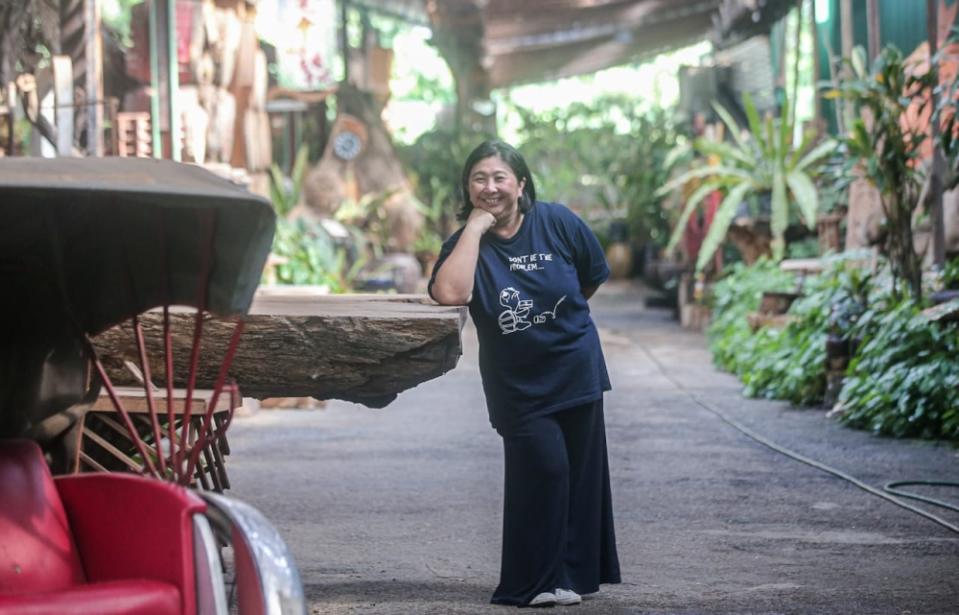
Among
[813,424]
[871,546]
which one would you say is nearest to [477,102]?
[813,424]

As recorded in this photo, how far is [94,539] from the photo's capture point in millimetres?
3475

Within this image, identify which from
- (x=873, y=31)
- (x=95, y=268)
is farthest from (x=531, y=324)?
(x=873, y=31)

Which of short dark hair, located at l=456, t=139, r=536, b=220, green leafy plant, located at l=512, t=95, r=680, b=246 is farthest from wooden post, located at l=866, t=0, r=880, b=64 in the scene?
green leafy plant, located at l=512, t=95, r=680, b=246

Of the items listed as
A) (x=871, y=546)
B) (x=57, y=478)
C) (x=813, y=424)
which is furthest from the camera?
(x=813, y=424)

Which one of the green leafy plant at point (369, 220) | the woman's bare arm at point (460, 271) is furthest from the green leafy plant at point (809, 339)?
the green leafy plant at point (369, 220)

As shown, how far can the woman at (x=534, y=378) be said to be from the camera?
4.74 meters

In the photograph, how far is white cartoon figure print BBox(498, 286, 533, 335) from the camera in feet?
15.6

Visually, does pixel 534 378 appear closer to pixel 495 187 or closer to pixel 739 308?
pixel 495 187

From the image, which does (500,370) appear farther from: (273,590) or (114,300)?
(273,590)

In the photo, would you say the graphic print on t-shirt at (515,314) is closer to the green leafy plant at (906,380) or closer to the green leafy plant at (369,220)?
the green leafy plant at (906,380)

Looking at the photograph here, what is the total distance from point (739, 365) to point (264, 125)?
20.6 ft

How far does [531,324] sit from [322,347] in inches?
28.9

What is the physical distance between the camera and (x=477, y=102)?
2902cm

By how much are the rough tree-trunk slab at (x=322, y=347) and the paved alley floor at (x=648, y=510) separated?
2.59 feet
